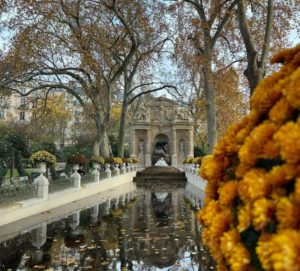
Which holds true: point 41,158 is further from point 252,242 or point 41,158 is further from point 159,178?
point 159,178

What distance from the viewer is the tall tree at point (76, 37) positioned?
21219 mm

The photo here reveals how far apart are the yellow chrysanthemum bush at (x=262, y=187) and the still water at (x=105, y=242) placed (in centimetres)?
403

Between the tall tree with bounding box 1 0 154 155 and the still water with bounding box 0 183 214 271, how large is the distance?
11469 mm

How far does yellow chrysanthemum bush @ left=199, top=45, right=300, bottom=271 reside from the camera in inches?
69.7

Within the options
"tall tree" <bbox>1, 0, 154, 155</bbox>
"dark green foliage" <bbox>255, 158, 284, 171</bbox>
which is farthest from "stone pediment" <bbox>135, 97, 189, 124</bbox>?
"dark green foliage" <bbox>255, 158, 284, 171</bbox>

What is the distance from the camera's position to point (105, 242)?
8180mm

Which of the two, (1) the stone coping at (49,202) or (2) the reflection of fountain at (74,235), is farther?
(1) the stone coping at (49,202)

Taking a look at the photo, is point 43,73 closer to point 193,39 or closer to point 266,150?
point 193,39

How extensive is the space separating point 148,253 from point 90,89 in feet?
67.1

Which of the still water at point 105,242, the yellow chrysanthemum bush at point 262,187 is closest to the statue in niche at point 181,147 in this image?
the still water at point 105,242

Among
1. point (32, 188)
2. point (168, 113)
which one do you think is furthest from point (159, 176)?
point (32, 188)

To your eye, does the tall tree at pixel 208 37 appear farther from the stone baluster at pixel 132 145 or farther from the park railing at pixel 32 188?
the stone baluster at pixel 132 145

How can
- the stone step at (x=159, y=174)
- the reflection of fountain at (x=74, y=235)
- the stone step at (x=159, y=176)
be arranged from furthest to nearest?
1. the stone step at (x=159, y=174)
2. the stone step at (x=159, y=176)
3. the reflection of fountain at (x=74, y=235)

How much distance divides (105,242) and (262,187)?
663cm
